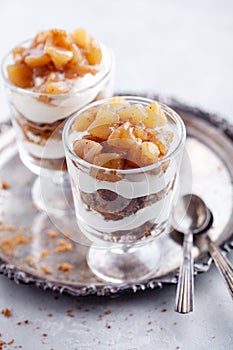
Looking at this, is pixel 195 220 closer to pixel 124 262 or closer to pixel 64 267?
pixel 124 262

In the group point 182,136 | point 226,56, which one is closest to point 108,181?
point 182,136

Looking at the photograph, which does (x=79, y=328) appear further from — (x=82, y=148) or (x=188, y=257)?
(x=82, y=148)

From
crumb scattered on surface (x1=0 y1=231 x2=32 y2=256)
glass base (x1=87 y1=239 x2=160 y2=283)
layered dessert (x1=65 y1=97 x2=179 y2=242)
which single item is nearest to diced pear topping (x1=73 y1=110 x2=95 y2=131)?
layered dessert (x1=65 y1=97 x2=179 y2=242)

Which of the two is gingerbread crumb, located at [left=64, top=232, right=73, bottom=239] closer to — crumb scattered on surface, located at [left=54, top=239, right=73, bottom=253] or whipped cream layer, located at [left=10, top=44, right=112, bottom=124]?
crumb scattered on surface, located at [left=54, top=239, right=73, bottom=253]

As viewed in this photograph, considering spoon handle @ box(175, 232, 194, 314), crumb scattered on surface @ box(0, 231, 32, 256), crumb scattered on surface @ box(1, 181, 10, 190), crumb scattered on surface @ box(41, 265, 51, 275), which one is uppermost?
spoon handle @ box(175, 232, 194, 314)

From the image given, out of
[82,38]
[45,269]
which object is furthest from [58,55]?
[45,269]

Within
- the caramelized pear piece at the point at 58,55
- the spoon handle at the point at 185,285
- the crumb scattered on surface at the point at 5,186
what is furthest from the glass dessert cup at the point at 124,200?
the crumb scattered on surface at the point at 5,186

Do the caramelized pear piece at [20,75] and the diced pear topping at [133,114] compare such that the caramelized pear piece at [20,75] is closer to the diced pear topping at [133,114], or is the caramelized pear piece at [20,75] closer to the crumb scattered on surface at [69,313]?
the diced pear topping at [133,114]
